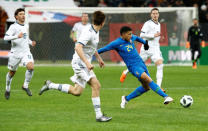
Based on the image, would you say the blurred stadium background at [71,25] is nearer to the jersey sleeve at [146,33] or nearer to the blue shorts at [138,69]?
the jersey sleeve at [146,33]

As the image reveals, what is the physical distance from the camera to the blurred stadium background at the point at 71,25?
28.8 m

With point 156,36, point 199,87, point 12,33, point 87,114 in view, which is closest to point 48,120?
point 87,114

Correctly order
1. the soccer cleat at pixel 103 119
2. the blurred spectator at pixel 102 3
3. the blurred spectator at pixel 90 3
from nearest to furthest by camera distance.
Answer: the soccer cleat at pixel 103 119 < the blurred spectator at pixel 90 3 < the blurred spectator at pixel 102 3

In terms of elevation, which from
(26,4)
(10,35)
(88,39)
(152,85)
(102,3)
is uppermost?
(88,39)

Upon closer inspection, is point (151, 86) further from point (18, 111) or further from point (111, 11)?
point (111, 11)

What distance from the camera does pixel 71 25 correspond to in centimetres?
2947

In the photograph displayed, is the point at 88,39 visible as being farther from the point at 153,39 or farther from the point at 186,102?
the point at 153,39

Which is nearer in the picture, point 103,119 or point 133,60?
point 103,119

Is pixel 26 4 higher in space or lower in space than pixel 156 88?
lower

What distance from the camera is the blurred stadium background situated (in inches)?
1132

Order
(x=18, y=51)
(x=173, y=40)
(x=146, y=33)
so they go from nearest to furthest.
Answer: (x=18, y=51) → (x=146, y=33) → (x=173, y=40)

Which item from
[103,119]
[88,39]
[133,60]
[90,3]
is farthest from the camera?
[90,3]

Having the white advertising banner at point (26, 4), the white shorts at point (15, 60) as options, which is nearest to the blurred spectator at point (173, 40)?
the white advertising banner at point (26, 4)

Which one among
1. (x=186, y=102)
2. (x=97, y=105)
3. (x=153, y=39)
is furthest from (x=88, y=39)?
(x=153, y=39)
